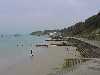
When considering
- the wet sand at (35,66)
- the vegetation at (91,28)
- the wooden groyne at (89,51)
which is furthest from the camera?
the vegetation at (91,28)

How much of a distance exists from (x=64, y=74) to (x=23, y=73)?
697 cm

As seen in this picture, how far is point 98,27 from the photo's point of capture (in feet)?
350

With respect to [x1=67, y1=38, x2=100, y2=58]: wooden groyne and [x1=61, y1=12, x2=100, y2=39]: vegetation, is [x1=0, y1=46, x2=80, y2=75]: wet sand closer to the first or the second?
[x1=67, y1=38, x2=100, y2=58]: wooden groyne

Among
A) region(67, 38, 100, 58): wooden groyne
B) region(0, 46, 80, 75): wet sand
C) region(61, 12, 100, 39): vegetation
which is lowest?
region(0, 46, 80, 75): wet sand

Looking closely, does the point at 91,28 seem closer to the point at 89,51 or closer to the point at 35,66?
the point at 89,51

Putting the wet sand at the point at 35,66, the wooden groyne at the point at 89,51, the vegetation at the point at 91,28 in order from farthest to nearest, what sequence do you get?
1. the vegetation at the point at 91,28
2. the wooden groyne at the point at 89,51
3. the wet sand at the point at 35,66

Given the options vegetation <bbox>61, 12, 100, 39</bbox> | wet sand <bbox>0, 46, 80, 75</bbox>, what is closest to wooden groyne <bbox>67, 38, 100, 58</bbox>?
wet sand <bbox>0, 46, 80, 75</bbox>

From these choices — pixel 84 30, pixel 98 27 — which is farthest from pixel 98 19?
pixel 84 30

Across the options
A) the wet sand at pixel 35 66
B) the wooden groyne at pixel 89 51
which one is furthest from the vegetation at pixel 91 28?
the wet sand at pixel 35 66

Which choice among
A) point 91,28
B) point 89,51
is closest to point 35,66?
point 89,51

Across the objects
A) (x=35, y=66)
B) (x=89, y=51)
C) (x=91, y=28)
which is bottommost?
(x=35, y=66)

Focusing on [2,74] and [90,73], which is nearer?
[90,73]

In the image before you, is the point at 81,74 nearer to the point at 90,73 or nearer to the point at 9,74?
the point at 90,73

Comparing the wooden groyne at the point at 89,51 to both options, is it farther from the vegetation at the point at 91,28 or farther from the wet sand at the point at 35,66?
the vegetation at the point at 91,28
